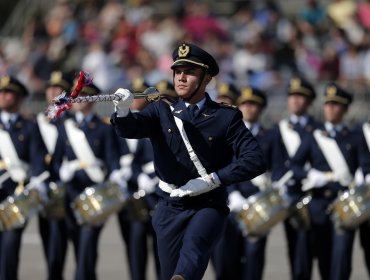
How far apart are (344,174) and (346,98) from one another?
2.28 ft

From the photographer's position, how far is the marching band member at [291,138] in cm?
1148

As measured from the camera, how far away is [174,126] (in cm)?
823

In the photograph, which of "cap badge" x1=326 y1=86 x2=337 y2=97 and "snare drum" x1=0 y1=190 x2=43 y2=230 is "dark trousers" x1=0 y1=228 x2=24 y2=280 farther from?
"cap badge" x1=326 y1=86 x2=337 y2=97

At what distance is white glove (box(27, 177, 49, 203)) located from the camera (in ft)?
35.9

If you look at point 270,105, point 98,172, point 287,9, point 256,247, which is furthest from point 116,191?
point 287,9

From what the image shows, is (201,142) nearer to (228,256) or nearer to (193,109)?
(193,109)

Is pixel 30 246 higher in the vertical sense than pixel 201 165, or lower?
lower

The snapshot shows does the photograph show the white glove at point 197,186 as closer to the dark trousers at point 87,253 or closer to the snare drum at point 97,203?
the snare drum at point 97,203

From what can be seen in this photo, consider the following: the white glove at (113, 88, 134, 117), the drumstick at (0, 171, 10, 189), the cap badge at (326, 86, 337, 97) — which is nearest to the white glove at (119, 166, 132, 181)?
the drumstick at (0, 171, 10, 189)

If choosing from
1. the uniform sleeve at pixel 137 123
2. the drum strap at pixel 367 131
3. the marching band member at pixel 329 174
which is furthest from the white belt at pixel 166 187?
the drum strap at pixel 367 131

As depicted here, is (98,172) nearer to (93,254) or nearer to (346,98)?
(93,254)

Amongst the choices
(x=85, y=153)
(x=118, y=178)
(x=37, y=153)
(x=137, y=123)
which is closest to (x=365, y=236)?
(x=118, y=178)

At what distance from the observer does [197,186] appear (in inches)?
318

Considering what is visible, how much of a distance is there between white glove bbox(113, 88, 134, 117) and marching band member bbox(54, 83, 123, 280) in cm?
376
